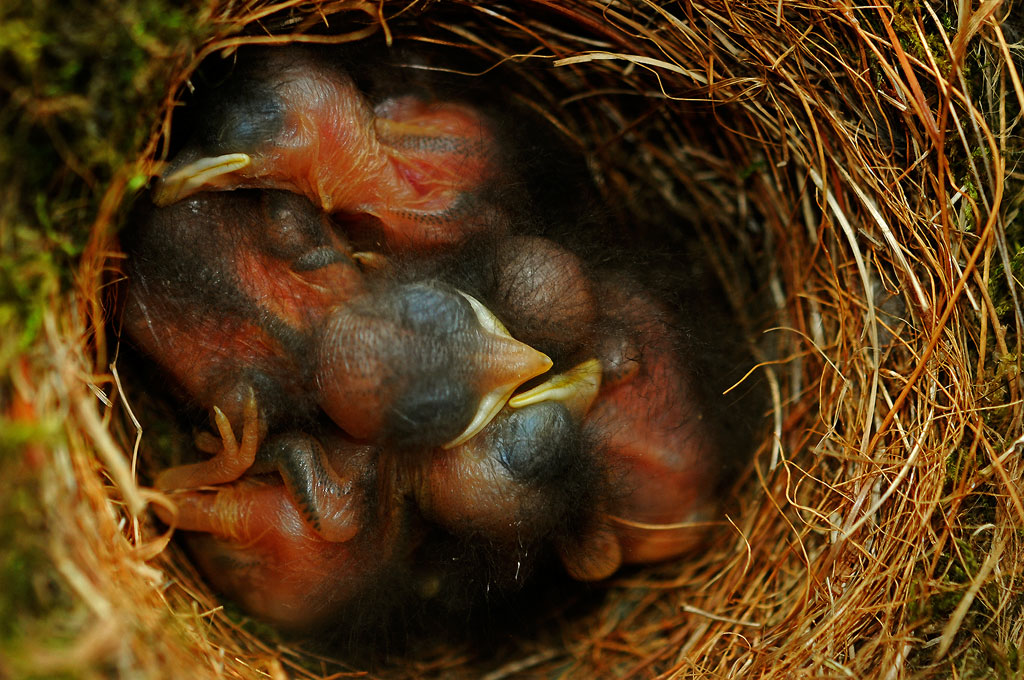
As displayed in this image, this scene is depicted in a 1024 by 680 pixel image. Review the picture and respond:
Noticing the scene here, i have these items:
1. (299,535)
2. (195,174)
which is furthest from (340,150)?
(299,535)

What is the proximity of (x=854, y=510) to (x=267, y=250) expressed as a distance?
1137mm

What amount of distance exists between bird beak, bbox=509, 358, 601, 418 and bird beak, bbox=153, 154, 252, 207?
609 millimetres

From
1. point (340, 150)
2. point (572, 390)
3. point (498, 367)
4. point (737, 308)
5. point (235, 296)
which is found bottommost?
point (737, 308)

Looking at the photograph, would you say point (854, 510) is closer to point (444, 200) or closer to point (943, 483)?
point (943, 483)

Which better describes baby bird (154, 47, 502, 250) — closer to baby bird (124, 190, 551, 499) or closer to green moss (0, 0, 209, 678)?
baby bird (124, 190, 551, 499)

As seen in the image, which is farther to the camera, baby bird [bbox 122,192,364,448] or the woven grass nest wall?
baby bird [bbox 122,192,364,448]

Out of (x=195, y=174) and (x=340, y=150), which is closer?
(x=195, y=174)

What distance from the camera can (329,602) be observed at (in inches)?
55.4

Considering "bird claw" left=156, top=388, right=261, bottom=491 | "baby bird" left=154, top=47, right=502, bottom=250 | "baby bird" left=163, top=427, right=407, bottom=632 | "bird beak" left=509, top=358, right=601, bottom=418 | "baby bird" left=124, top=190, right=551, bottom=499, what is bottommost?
"baby bird" left=163, top=427, right=407, bottom=632

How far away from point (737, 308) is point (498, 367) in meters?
0.77

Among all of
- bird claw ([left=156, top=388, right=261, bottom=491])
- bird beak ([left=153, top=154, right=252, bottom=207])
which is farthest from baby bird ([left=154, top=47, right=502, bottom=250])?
bird claw ([left=156, top=388, right=261, bottom=491])

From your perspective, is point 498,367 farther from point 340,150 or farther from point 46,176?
point 46,176

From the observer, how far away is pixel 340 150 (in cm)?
137

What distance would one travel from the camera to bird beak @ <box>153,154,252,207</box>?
1.21 meters
